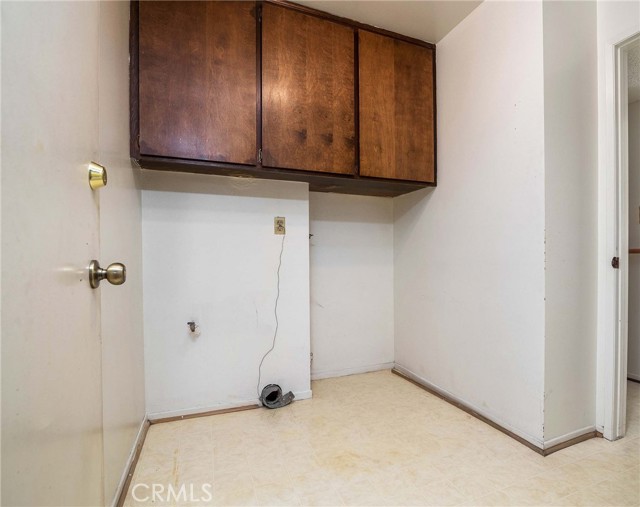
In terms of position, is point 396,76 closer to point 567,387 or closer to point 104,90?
point 104,90

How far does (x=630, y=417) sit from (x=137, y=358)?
2.59 meters

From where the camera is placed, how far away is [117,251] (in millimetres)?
1171

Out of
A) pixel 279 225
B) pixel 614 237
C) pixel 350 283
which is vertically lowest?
pixel 350 283

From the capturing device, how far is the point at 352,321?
231 cm

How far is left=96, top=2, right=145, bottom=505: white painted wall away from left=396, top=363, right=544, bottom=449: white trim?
66.5 inches

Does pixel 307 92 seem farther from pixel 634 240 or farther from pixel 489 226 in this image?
pixel 634 240

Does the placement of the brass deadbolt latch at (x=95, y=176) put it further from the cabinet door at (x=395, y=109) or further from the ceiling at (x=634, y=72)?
the ceiling at (x=634, y=72)

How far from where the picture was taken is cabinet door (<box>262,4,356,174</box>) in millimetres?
1532

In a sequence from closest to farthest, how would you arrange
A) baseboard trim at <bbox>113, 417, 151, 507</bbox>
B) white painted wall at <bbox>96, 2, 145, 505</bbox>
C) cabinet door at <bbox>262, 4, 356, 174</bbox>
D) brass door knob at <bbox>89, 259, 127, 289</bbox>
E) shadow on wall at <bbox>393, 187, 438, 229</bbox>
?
brass door knob at <bbox>89, 259, 127, 289</bbox>, white painted wall at <bbox>96, 2, 145, 505</bbox>, baseboard trim at <bbox>113, 417, 151, 507</bbox>, cabinet door at <bbox>262, 4, 356, 174</bbox>, shadow on wall at <bbox>393, 187, 438, 229</bbox>

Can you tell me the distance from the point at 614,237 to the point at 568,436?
95cm

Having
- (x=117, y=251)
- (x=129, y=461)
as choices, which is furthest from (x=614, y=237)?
(x=129, y=461)

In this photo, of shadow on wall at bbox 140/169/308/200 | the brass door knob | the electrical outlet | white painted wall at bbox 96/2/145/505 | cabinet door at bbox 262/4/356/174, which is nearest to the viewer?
the brass door knob

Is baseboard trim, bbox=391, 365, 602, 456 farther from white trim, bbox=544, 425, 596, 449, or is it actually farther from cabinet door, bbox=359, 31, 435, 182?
cabinet door, bbox=359, 31, 435, 182

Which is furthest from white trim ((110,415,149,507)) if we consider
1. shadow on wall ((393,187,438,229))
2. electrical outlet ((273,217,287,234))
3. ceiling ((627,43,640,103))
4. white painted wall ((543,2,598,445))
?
ceiling ((627,43,640,103))
